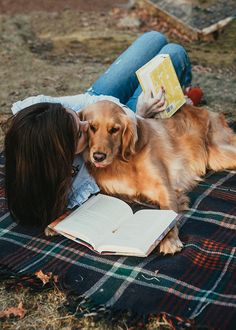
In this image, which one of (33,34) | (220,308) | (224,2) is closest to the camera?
(220,308)

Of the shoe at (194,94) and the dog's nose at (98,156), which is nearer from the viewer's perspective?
the dog's nose at (98,156)

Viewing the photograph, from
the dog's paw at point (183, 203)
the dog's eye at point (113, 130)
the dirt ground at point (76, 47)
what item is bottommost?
the dirt ground at point (76, 47)

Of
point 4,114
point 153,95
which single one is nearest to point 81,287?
point 153,95

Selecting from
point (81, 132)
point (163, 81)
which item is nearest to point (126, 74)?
point (163, 81)

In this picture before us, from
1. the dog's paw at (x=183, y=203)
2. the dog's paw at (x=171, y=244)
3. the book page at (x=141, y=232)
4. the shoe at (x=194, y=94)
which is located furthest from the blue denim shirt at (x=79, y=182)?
the shoe at (x=194, y=94)

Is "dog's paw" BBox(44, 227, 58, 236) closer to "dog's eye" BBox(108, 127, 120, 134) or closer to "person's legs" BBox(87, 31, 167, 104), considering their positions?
"dog's eye" BBox(108, 127, 120, 134)

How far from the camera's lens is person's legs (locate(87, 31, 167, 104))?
490 cm

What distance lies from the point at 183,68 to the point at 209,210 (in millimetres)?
1909

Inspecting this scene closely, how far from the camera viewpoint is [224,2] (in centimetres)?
872

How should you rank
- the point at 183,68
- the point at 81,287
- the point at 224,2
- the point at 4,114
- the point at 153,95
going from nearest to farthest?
the point at 81,287 → the point at 153,95 → the point at 183,68 → the point at 4,114 → the point at 224,2

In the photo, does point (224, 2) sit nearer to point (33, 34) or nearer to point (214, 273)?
point (33, 34)

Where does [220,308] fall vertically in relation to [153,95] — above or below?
below

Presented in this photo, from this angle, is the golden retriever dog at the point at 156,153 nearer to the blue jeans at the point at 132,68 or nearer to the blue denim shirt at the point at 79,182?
the blue denim shirt at the point at 79,182

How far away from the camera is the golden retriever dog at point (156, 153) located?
11.9 ft
